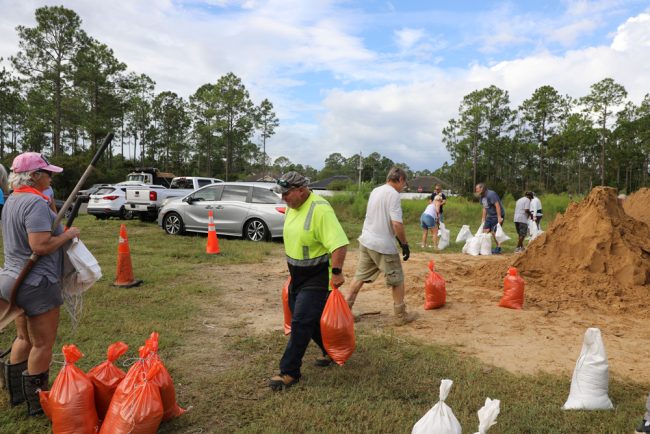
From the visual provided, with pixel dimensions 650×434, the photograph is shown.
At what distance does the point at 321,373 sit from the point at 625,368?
111 inches

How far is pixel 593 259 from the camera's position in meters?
7.11

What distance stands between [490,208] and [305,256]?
8.10 metres

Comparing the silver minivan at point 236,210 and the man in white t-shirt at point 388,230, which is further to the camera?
the silver minivan at point 236,210

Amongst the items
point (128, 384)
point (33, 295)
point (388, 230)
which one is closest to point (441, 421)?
point (128, 384)

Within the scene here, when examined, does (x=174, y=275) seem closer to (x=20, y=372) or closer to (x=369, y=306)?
(x=369, y=306)

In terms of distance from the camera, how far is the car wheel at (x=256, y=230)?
1161 cm

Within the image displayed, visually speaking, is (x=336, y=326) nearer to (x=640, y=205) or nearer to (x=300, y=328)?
(x=300, y=328)

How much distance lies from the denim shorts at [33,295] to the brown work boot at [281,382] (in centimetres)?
168

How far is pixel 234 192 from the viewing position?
39.4ft

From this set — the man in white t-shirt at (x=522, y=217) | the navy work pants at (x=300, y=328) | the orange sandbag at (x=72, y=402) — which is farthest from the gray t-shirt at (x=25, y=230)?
the man in white t-shirt at (x=522, y=217)

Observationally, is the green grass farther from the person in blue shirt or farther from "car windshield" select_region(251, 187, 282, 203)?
the person in blue shirt

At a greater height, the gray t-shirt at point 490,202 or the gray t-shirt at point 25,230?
the gray t-shirt at point 490,202

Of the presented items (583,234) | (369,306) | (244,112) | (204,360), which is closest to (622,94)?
(244,112)

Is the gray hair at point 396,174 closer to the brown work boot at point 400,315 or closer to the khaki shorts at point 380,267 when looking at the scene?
the khaki shorts at point 380,267
